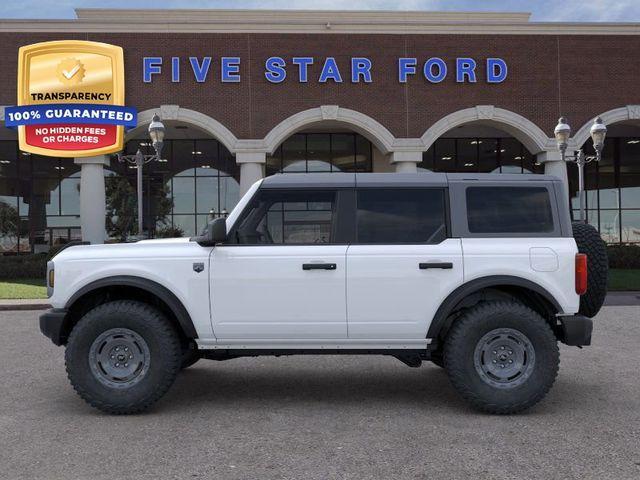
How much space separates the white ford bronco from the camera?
5.25 metres

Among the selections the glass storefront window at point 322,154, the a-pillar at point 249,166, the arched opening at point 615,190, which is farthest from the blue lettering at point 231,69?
the arched opening at point 615,190

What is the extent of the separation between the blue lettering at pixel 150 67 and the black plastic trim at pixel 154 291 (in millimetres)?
19635

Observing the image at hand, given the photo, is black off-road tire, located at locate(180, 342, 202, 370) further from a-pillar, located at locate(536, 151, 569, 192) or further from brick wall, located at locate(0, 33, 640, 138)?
a-pillar, located at locate(536, 151, 569, 192)

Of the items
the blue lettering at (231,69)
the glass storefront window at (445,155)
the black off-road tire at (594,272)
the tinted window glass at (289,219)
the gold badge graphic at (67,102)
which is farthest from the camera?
the glass storefront window at (445,155)

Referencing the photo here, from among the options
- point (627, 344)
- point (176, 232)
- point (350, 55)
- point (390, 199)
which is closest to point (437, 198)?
point (390, 199)

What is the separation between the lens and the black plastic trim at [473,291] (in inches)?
207

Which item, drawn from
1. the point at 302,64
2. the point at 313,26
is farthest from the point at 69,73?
the point at 313,26

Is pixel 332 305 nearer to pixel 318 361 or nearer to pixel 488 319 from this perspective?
pixel 488 319

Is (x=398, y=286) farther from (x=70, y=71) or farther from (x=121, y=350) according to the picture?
(x=70, y=71)

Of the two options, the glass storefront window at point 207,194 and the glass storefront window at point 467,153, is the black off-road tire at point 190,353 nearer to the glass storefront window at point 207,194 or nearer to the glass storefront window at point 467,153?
the glass storefront window at point 207,194

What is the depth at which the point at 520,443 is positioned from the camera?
14.8 feet

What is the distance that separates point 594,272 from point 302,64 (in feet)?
64.6

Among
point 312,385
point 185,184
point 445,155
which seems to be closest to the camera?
point 312,385

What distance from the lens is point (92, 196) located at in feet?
76.0
